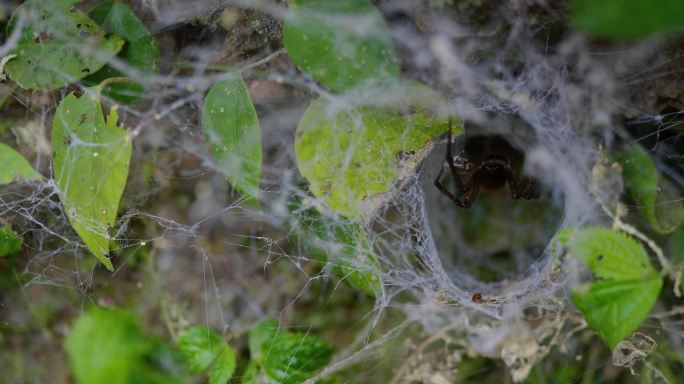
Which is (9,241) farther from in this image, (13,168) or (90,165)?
(90,165)

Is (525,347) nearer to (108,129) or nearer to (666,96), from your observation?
(666,96)

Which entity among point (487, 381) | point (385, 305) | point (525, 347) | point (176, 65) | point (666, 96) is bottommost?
point (487, 381)

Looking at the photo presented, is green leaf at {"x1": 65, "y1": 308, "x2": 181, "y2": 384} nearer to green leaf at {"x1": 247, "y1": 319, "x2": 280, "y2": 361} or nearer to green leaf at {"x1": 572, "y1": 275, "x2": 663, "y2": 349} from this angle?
green leaf at {"x1": 247, "y1": 319, "x2": 280, "y2": 361}

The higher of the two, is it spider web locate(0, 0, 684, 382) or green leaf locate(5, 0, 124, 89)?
green leaf locate(5, 0, 124, 89)

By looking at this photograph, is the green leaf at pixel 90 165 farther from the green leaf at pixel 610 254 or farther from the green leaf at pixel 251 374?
the green leaf at pixel 610 254

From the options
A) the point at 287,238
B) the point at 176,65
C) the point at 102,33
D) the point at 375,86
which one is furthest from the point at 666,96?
the point at 102,33

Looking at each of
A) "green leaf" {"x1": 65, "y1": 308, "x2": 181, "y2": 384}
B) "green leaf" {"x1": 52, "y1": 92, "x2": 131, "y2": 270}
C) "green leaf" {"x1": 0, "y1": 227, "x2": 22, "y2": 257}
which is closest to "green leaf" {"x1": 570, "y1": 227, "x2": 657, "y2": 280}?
"green leaf" {"x1": 52, "y1": 92, "x2": 131, "y2": 270}
